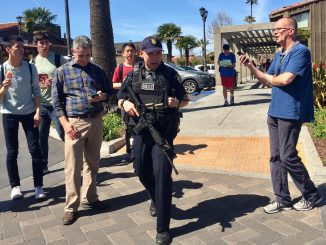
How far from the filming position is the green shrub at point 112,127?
277 inches

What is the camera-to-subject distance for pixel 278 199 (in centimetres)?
387

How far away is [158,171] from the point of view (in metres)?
3.34

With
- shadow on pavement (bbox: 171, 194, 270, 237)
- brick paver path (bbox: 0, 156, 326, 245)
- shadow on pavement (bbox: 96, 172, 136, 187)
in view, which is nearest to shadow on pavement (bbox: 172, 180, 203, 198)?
brick paver path (bbox: 0, 156, 326, 245)

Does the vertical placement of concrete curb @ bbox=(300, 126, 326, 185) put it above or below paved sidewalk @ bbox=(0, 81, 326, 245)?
above

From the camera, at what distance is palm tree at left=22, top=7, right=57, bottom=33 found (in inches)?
2212

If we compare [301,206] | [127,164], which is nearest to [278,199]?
[301,206]

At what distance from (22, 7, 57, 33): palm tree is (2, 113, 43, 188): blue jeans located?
5507 cm

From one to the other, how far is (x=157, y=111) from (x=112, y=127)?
4.10 metres

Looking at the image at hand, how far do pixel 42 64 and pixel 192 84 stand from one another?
43.6 ft

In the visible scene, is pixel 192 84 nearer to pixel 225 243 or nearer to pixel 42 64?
pixel 42 64

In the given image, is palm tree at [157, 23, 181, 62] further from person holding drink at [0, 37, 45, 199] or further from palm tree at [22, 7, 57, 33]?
person holding drink at [0, 37, 45, 199]

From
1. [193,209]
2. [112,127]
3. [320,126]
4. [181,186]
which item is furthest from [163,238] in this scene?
[112,127]

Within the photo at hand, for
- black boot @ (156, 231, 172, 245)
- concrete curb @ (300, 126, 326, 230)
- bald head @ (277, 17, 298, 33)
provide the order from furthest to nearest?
1. concrete curb @ (300, 126, 326, 230)
2. bald head @ (277, 17, 298, 33)
3. black boot @ (156, 231, 172, 245)

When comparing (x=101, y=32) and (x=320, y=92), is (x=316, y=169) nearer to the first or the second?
(x=320, y=92)
